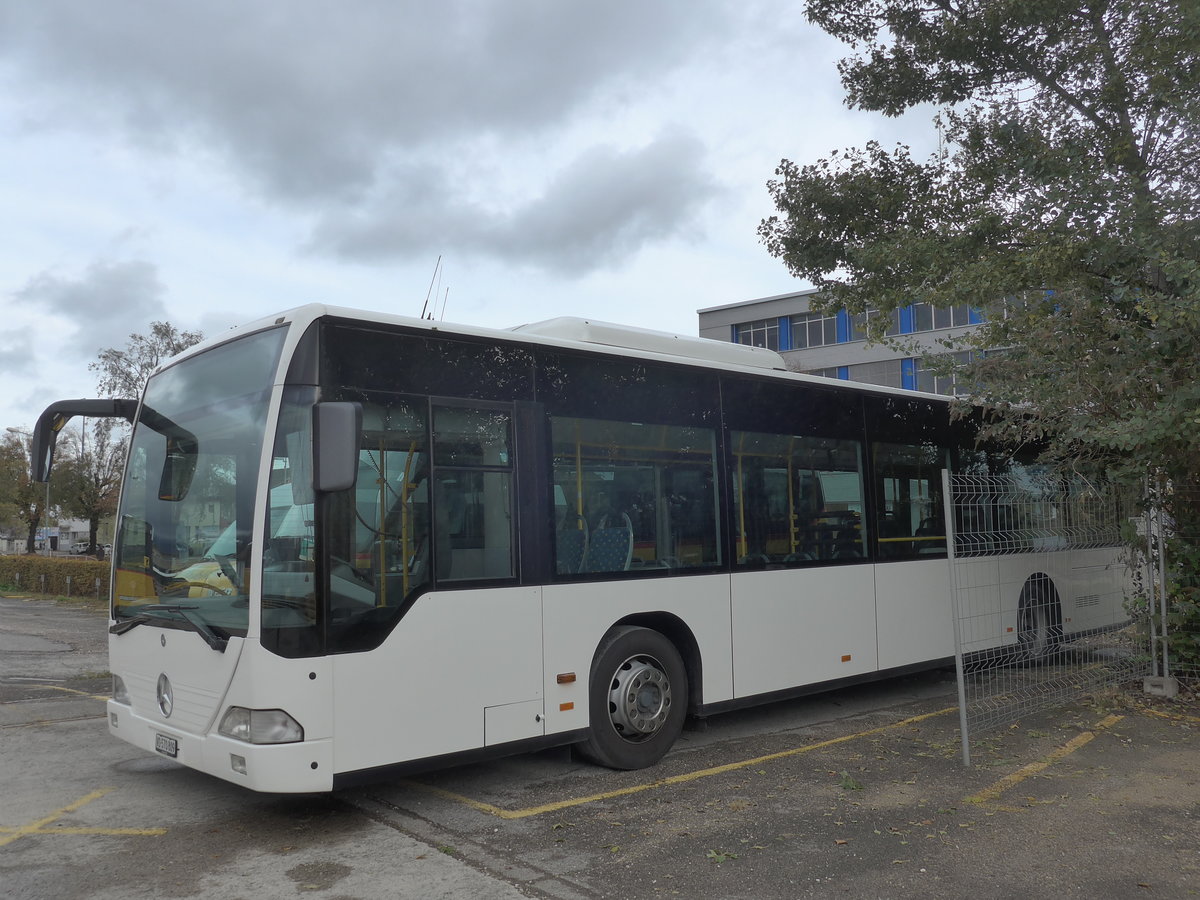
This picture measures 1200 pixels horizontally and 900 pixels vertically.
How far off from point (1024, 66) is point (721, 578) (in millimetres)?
8225

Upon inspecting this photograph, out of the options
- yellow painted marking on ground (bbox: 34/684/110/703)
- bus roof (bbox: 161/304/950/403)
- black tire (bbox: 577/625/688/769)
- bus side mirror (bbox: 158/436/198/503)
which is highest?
bus roof (bbox: 161/304/950/403)

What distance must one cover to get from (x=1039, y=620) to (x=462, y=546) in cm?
684

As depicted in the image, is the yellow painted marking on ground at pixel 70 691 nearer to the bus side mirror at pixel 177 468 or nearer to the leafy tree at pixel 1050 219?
the bus side mirror at pixel 177 468

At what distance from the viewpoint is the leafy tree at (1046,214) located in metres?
8.38

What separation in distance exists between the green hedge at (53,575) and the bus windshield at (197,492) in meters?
26.5

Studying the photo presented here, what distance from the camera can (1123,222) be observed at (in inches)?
351

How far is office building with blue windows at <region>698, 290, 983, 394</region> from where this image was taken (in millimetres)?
52562

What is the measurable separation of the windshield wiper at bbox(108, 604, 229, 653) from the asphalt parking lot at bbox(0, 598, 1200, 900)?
1134 mm

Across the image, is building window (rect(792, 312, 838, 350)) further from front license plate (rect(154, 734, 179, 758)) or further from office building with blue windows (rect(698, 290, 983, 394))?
front license plate (rect(154, 734, 179, 758))

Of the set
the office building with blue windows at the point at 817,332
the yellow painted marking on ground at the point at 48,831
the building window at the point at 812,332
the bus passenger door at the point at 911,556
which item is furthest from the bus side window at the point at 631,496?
the building window at the point at 812,332

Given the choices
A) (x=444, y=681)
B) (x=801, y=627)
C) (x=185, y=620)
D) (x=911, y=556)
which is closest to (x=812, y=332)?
(x=911, y=556)

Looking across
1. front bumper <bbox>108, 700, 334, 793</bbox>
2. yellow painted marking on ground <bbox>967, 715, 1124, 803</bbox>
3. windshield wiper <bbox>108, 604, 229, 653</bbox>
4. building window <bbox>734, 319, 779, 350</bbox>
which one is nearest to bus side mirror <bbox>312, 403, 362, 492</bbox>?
windshield wiper <bbox>108, 604, 229, 653</bbox>

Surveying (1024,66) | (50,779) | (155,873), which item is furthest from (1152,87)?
(50,779)

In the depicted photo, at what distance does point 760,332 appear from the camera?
61.8 m
